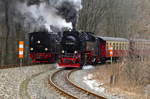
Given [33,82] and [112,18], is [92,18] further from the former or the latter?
[33,82]

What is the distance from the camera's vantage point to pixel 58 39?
780 inches

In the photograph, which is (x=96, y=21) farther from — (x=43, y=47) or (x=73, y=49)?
(x=73, y=49)

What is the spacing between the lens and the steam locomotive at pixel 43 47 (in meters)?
19.4

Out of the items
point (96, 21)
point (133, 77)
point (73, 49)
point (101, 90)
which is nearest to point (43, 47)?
point (73, 49)

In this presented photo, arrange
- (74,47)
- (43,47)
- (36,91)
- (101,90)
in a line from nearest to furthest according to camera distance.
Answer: (36,91) < (101,90) < (74,47) < (43,47)

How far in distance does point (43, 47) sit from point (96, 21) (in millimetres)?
14908

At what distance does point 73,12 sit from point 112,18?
17.1m

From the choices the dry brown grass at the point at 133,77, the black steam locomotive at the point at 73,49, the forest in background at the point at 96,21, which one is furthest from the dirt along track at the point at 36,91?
the forest in background at the point at 96,21

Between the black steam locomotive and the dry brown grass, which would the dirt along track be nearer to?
the dry brown grass

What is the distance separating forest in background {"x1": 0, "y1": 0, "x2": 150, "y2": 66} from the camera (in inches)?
836

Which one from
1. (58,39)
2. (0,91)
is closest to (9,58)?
(58,39)

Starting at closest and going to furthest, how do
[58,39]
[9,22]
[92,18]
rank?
[58,39] < [9,22] < [92,18]

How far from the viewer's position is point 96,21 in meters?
32.9

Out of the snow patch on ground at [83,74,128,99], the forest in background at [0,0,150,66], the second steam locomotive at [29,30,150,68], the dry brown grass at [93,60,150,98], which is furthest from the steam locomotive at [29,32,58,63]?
the dry brown grass at [93,60,150,98]
